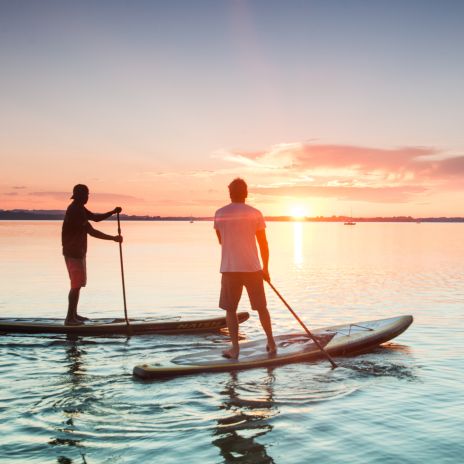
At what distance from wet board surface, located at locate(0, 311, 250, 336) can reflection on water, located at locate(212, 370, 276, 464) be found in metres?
4.57

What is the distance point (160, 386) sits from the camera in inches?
317

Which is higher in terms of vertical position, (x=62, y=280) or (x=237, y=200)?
(x=237, y=200)

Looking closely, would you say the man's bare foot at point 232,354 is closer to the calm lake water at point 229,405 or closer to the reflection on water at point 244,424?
the calm lake water at point 229,405

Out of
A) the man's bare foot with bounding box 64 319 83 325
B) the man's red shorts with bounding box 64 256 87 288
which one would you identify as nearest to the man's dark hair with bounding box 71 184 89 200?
the man's red shorts with bounding box 64 256 87 288

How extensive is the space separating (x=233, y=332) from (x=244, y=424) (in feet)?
8.51

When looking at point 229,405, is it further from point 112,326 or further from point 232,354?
point 112,326

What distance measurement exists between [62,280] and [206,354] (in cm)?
1887

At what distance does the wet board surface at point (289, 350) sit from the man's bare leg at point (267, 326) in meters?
0.11

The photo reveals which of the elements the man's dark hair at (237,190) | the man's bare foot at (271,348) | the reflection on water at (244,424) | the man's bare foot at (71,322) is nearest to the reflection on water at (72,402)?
the man's bare foot at (71,322)

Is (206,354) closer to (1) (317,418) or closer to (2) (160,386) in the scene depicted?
(2) (160,386)

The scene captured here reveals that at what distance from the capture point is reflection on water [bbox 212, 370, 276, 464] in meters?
5.83

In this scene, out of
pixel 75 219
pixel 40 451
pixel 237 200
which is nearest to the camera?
pixel 40 451

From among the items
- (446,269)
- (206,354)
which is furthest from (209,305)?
(446,269)

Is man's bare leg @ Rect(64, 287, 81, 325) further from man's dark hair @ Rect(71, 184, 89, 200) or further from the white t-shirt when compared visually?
the white t-shirt
